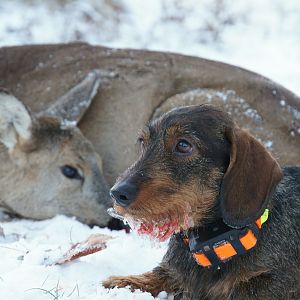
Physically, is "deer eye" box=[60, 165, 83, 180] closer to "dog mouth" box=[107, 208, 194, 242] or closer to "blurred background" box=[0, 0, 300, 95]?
"dog mouth" box=[107, 208, 194, 242]

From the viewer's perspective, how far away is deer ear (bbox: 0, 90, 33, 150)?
7789 millimetres

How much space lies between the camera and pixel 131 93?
8914mm

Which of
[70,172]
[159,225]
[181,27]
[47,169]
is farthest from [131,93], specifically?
[181,27]

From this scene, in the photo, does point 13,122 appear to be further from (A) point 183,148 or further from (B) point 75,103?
(A) point 183,148

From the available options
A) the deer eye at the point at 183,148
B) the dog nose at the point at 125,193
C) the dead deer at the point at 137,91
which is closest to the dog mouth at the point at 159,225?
the dog nose at the point at 125,193

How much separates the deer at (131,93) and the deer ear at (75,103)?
1.2 inches

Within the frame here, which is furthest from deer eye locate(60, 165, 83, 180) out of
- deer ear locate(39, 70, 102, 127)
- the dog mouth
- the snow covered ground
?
the snow covered ground

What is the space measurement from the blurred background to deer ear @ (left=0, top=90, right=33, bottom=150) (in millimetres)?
6509

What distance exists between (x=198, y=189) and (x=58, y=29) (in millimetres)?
11382

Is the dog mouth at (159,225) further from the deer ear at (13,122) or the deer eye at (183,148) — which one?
the deer ear at (13,122)

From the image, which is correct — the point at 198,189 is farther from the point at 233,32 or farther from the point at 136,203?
the point at 233,32

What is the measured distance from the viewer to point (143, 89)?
891 centimetres

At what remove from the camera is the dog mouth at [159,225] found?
399cm

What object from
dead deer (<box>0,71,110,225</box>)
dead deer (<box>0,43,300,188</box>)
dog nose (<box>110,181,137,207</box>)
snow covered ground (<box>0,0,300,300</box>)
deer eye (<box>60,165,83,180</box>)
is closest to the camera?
dog nose (<box>110,181,137,207</box>)
